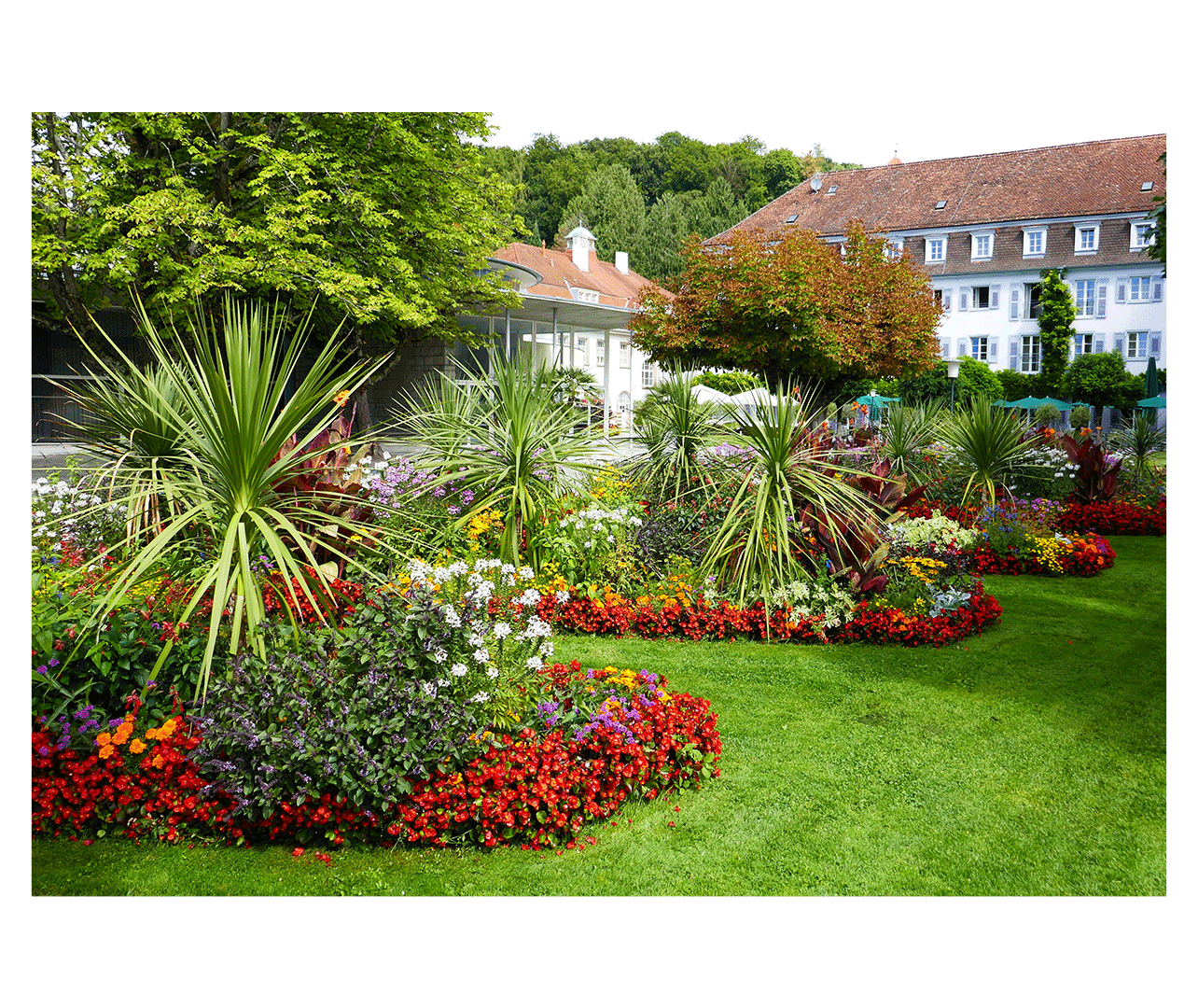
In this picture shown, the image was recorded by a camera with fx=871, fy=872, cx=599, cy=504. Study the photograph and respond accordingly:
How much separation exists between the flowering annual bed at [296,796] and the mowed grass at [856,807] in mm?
87

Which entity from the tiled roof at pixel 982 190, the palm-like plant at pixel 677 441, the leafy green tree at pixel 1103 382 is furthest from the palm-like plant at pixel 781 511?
the leafy green tree at pixel 1103 382

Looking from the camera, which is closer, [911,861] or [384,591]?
[911,861]

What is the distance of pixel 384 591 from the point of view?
3.80 meters

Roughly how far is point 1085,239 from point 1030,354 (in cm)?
455

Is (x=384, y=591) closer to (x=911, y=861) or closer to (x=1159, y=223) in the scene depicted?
(x=911, y=861)

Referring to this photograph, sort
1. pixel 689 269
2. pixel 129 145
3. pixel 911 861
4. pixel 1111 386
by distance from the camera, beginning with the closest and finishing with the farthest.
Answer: pixel 911 861 < pixel 129 145 < pixel 689 269 < pixel 1111 386

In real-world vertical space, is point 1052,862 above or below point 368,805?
below

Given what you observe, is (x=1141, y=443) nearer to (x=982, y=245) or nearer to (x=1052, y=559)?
(x=1052, y=559)

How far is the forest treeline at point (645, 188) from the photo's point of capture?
36875 millimetres

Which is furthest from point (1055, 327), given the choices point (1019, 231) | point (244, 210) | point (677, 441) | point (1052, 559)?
point (677, 441)

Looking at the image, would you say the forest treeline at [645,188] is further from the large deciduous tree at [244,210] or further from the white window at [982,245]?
the large deciduous tree at [244,210]

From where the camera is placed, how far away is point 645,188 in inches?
1652

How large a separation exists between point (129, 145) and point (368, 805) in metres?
13.3

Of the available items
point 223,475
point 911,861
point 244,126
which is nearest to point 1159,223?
point 911,861
